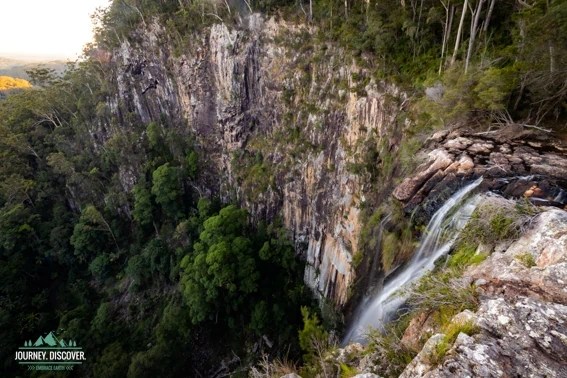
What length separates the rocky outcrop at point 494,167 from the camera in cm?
711

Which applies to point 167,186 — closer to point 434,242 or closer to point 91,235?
point 91,235

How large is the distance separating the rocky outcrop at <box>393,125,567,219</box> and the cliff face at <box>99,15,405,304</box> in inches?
179

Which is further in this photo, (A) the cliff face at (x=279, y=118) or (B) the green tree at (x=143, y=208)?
(B) the green tree at (x=143, y=208)

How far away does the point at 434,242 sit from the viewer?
27.1ft

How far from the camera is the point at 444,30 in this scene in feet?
46.8

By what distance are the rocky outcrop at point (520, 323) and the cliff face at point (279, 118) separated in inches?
377

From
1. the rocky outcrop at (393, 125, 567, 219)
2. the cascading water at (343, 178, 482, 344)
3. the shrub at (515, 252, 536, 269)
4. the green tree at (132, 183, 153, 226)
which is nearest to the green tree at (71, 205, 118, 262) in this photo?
the green tree at (132, 183, 153, 226)

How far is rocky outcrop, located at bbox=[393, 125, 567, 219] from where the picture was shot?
7105mm

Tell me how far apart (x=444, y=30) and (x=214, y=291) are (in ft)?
63.7

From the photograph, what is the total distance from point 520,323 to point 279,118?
67.0 ft

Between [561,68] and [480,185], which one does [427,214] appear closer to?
[480,185]

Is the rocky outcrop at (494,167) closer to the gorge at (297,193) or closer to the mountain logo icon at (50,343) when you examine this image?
the gorge at (297,193)

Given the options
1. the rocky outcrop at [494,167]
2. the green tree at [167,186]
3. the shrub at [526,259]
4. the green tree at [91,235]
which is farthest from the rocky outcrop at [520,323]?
the green tree at [91,235]

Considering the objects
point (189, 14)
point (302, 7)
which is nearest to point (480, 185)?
point (302, 7)
